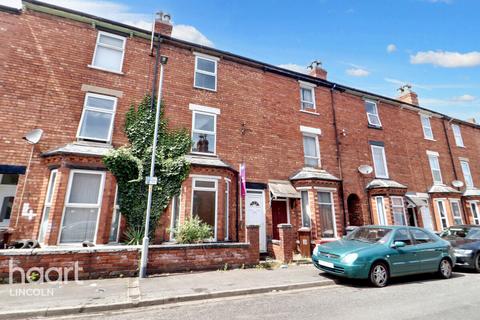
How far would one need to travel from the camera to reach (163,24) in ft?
38.7

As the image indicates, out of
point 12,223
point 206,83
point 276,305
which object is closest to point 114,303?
point 276,305

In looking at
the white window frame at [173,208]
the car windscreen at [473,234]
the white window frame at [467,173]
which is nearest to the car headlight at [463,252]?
the car windscreen at [473,234]

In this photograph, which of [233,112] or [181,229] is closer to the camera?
[181,229]

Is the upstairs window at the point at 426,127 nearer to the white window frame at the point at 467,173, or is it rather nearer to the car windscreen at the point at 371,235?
the white window frame at the point at 467,173

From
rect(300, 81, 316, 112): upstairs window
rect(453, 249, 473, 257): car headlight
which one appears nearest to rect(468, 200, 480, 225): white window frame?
rect(453, 249, 473, 257): car headlight

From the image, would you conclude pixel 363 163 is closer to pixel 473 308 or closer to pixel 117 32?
pixel 473 308

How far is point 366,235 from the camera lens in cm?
755

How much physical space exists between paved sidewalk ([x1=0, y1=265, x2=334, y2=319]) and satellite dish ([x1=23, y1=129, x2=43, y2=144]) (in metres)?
4.69

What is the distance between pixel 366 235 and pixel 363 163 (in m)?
7.87

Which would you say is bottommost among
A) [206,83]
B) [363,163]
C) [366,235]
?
[366,235]

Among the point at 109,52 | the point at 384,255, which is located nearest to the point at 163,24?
the point at 109,52

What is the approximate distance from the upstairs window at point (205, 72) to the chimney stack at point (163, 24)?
1851 mm

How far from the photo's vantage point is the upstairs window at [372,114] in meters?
15.9

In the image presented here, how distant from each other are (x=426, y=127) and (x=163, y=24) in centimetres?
1941
